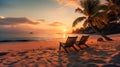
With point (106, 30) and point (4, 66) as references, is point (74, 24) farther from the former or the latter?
point (106, 30)

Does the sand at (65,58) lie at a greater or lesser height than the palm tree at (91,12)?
lesser

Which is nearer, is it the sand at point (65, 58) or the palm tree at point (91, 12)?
the sand at point (65, 58)

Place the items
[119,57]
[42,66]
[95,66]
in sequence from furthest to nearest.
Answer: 1. [119,57]
2. [42,66]
3. [95,66]

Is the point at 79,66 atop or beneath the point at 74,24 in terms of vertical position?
beneath

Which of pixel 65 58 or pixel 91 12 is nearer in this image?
pixel 65 58

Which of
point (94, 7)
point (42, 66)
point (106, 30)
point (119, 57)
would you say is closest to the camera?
point (42, 66)

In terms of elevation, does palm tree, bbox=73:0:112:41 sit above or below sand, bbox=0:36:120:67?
above

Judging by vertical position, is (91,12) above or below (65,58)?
above

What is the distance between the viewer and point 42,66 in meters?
7.07

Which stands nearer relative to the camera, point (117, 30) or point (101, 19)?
point (101, 19)

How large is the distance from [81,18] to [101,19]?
244 cm

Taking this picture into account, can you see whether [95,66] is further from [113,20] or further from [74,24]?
[113,20]

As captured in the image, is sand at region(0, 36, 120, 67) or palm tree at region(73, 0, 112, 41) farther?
palm tree at region(73, 0, 112, 41)

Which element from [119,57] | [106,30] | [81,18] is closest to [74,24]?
[81,18]
